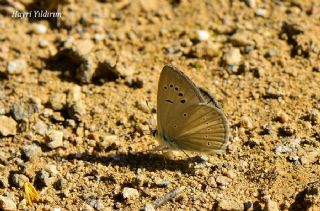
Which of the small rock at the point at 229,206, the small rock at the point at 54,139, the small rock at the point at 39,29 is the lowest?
the small rock at the point at 229,206

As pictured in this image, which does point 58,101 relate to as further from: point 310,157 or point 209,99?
point 310,157

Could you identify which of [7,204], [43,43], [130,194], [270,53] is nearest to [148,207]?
[130,194]

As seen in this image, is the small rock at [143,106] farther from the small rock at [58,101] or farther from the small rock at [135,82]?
the small rock at [58,101]

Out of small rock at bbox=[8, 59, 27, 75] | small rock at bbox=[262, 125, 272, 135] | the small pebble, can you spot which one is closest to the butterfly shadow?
small rock at bbox=[262, 125, 272, 135]

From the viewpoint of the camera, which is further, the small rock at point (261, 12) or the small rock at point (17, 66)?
the small rock at point (261, 12)

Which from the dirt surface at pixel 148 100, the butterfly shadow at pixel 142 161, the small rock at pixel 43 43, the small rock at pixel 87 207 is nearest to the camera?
the small rock at pixel 87 207

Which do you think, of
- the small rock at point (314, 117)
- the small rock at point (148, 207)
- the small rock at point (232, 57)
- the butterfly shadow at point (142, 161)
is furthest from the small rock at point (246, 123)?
the small rock at point (148, 207)

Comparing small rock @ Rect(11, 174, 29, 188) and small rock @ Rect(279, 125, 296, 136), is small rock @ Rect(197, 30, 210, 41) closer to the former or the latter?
small rock @ Rect(279, 125, 296, 136)

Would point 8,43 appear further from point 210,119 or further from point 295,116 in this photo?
point 295,116
